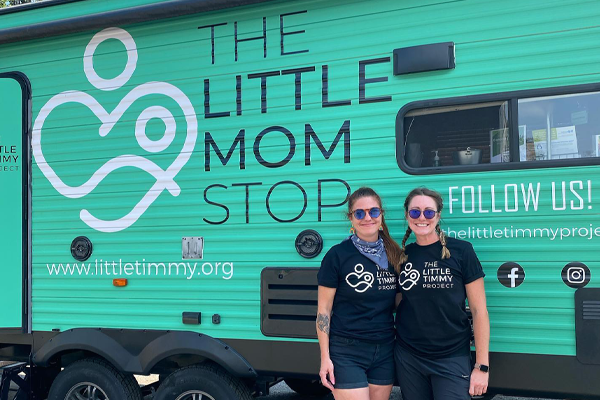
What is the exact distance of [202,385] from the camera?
3807 mm

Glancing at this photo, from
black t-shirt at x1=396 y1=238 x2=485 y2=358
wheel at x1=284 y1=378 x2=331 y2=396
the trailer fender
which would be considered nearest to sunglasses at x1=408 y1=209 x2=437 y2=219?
black t-shirt at x1=396 y1=238 x2=485 y2=358

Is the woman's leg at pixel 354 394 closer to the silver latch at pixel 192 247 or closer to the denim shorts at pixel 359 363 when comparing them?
the denim shorts at pixel 359 363

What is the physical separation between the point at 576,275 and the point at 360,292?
3.75ft

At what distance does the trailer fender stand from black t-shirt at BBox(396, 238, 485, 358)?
3.98 ft

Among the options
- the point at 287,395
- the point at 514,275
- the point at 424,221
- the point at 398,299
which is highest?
the point at 424,221

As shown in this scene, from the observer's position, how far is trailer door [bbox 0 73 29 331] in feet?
14.2

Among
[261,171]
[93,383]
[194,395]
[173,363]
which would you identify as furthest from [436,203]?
[93,383]

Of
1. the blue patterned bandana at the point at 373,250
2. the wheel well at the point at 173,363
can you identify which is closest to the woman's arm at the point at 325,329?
the blue patterned bandana at the point at 373,250

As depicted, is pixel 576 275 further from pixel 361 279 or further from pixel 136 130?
pixel 136 130

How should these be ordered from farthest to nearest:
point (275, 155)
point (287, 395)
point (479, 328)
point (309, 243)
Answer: point (287, 395) < point (275, 155) < point (309, 243) < point (479, 328)

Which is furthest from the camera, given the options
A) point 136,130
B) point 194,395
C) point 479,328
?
point 136,130

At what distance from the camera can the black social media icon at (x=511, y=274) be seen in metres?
3.20

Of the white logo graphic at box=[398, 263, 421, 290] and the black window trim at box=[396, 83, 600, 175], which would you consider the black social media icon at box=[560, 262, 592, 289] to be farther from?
the white logo graphic at box=[398, 263, 421, 290]

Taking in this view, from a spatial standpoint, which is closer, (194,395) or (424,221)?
(424,221)
